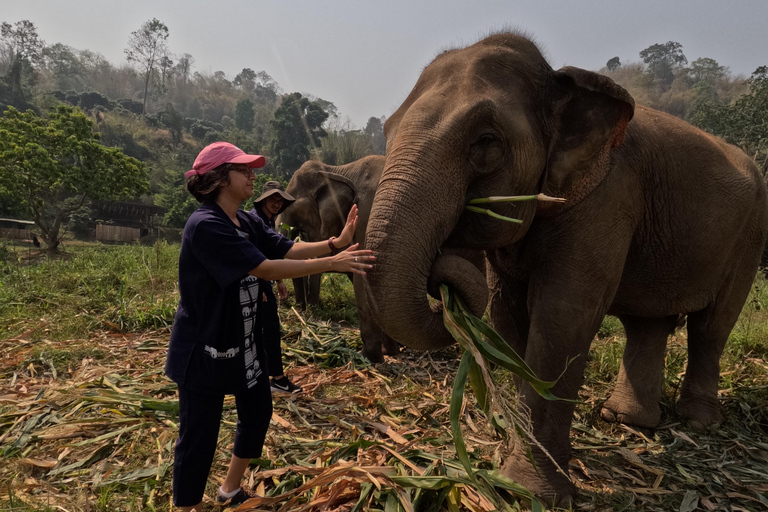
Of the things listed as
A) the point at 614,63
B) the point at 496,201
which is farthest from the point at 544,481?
the point at 614,63

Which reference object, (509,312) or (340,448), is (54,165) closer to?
(340,448)

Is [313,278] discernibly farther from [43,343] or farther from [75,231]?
[75,231]

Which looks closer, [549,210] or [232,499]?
[232,499]

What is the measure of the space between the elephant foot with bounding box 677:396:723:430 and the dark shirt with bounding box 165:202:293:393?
135 inches

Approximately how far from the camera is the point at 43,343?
488cm

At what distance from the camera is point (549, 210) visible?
2.41 m

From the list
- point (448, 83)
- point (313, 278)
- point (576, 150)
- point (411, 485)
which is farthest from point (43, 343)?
point (576, 150)

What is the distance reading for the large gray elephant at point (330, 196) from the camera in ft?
20.6

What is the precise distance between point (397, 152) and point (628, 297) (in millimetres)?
2073

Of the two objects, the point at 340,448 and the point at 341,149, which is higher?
the point at 341,149

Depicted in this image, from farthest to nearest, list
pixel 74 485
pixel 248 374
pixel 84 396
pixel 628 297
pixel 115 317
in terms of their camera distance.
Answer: pixel 115 317, pixel 84 396, pixel 628 297, pixel 74 485, pixel 248 374

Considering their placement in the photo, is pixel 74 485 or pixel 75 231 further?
pixel 75 231

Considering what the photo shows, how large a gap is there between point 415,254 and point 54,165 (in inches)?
772

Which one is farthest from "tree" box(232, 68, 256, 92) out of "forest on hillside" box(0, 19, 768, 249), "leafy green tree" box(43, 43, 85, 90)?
"leafy green tree" box(43, 43, 85, 90)
